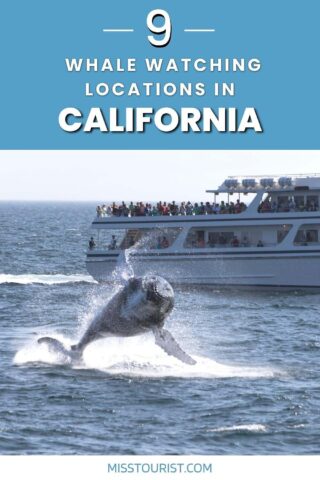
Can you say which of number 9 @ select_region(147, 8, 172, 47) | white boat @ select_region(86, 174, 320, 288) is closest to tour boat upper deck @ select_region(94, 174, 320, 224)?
white boat @ select_region(86, 174, 320, 288)

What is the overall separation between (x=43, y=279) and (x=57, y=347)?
34799mm

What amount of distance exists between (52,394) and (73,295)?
29.7 m

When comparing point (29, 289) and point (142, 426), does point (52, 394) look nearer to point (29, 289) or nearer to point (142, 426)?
point (142, 426)

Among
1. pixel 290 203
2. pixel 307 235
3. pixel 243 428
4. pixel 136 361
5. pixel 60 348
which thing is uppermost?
pixel 290 203

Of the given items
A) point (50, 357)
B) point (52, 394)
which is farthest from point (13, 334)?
point (52, 394)

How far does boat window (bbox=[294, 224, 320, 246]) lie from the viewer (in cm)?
6531

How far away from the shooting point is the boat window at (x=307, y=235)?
65.3m

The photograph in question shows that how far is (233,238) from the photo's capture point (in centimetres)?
6662

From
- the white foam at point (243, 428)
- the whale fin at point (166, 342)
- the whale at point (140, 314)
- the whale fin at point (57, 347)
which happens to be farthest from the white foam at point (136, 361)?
the white foam at point (243, 428)

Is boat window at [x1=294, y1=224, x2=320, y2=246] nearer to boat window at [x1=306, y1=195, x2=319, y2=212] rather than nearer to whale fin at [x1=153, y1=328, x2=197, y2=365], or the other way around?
boat window at [x1=306, y1=195, x2=319, y2=212]

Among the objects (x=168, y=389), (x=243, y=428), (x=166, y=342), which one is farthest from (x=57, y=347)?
(x=243, y=428)

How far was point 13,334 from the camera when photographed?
45562 mm

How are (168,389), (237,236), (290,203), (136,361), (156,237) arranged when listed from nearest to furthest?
1. (168,389)
2. (136,361)
3. (290,203)
4. (237,236)
5. (156,237)

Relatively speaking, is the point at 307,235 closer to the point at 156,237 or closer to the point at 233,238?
the point at 233,238
